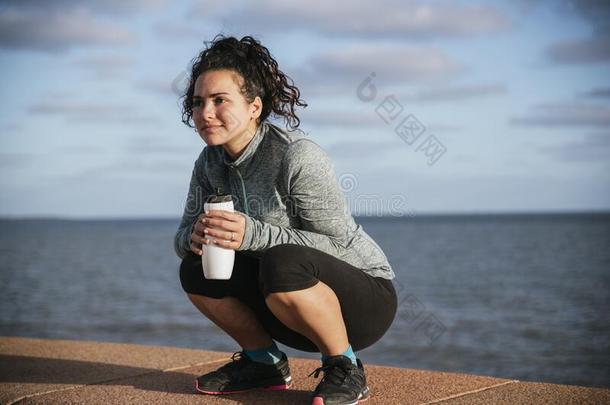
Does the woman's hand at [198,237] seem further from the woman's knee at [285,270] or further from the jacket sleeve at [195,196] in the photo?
the jacket sleeve at [195,196]

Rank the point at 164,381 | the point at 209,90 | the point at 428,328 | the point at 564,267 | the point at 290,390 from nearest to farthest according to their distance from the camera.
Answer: the point at 209,90
the point at 290,390
the point at 164,381
the point at 428,328
the point at 564,267

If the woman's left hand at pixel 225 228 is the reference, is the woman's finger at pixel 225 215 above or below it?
above

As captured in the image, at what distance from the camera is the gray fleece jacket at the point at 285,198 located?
9.91ft

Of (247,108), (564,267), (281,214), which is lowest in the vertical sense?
(564,267)

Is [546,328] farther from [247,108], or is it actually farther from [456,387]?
[247,108]

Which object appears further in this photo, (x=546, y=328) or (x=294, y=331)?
(x=546, y=328)

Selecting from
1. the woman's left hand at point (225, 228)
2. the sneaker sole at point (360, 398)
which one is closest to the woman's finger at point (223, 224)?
the woman's left hand at point (225, 228)

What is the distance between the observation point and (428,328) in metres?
11.9

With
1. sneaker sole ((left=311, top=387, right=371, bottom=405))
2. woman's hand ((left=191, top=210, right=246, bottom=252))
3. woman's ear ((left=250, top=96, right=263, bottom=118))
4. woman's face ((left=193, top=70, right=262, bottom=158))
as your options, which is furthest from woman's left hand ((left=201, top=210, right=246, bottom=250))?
sneaker sole ((left=311, top=387, right=371, bottom=405))

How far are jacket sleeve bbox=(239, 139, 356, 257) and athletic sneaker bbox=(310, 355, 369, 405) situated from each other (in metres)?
0.47

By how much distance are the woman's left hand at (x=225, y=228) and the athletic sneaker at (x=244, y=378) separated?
849 millimetres

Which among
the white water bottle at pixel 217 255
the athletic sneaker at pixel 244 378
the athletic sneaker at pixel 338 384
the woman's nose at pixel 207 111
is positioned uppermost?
the woman's nose at pixel 207 111

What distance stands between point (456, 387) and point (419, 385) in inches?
7.4

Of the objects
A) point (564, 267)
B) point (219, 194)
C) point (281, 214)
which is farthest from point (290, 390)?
→ point (564, 267)
